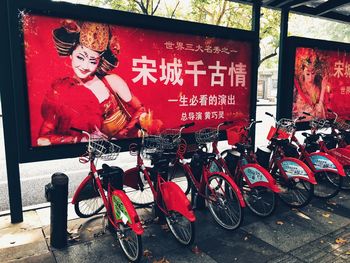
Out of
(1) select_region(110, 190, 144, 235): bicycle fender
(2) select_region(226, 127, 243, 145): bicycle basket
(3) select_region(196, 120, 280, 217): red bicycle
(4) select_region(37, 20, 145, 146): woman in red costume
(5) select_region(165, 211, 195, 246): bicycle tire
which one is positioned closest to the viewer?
(1) select_region(110, 190, 144, 235): bicycle fender

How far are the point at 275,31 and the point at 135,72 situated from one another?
619 inches

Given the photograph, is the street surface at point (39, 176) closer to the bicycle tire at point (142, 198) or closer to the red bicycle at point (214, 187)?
the bicycle tire at point (142, 198)

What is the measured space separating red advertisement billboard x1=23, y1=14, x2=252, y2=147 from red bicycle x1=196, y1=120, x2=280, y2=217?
0.91m

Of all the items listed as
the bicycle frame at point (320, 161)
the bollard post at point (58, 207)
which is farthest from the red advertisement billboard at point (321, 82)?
the bollard post at point (58, 207)

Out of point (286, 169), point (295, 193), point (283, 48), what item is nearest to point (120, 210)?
point (286, 169)

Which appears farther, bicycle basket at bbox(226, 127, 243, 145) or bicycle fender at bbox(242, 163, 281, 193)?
bicycle basket at bbox(226, 127, 243, 145)

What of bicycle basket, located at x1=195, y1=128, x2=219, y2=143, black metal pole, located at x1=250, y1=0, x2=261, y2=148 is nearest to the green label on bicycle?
bicycle basket, located at x1=195, y1=128, x2=219, y2=143

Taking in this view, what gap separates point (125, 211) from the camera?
3.86 meters

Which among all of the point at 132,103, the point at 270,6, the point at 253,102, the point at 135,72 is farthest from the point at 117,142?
the point at 270,6

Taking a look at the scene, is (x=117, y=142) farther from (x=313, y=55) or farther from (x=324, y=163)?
(x=313, y=55)

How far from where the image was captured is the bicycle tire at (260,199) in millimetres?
5156

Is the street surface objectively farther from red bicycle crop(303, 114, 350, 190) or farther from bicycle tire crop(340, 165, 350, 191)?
bicycle tire crop(340, 165, 350, 191)

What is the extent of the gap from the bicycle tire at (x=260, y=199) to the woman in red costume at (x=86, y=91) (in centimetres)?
237

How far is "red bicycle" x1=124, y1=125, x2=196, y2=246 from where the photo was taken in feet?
13.8
